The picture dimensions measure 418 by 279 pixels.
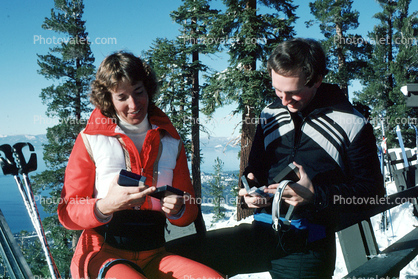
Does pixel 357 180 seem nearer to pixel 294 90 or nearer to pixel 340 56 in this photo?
pixel 294 90

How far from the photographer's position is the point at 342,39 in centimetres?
2022

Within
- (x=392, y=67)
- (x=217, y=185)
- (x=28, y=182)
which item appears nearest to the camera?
(x=28, y=182)

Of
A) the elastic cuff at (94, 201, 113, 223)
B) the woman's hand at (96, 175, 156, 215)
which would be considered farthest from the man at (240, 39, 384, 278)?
the elastic cuff at (94, 201, 113, 223)

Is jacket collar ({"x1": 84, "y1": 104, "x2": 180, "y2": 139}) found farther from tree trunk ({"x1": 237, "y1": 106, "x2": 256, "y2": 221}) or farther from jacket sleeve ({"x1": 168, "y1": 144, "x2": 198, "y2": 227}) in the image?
tree trunk ({"x1": 237, "y1": 106, "x2": 256, "y2": 221})

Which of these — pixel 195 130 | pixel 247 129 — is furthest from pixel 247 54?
pixel 195 130

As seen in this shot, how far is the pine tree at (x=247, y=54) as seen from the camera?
12852 mm

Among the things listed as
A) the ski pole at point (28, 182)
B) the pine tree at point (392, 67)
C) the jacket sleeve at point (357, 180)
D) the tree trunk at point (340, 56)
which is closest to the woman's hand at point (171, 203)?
the ski pole at point (28, 182)

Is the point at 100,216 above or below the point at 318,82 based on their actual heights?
below

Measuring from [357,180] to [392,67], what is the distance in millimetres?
27658

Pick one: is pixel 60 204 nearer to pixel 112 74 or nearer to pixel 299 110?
pixel 112 74

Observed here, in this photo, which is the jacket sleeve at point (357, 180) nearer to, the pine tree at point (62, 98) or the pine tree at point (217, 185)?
the pine tree at point (62, 98)

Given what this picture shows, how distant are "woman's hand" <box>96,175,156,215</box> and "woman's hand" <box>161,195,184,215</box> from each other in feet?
0.60

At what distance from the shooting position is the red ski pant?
1.76 metres

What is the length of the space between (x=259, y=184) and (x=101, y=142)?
116 centimetres
